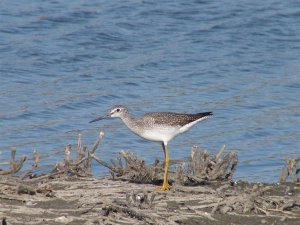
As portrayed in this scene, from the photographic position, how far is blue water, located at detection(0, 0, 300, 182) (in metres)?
11.7

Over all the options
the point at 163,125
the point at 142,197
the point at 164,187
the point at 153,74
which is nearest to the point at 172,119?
the point at 163,125

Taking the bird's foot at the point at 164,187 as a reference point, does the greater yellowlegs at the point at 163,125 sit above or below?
above

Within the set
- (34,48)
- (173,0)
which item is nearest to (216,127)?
(34,48)

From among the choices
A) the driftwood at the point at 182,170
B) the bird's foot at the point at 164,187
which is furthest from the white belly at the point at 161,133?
the bird's foot at the point at 164,187

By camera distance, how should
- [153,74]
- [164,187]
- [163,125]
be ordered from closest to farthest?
[164,187], [163,125], [153,74]

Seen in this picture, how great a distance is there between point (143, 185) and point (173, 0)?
1090 cm

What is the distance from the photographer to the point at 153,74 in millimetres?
14461

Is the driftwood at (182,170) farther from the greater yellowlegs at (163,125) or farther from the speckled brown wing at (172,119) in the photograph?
the speckled brown wing at (172,119)

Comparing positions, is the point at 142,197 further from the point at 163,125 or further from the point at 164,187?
the point at 163,125

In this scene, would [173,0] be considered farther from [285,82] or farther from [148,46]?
[285,82]

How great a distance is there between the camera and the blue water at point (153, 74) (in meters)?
11.7

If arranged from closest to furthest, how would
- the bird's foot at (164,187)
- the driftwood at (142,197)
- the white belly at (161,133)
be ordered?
the driftwood at (142,197), the bird's foot at (164,187), the white belly at (161,133)

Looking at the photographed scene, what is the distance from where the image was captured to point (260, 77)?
14719 millimetres

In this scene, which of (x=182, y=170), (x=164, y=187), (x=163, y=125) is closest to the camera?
(x=164, y=187)
